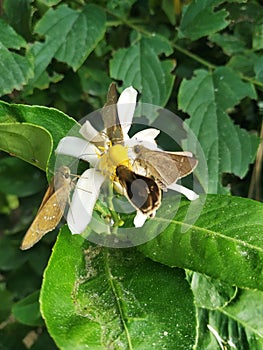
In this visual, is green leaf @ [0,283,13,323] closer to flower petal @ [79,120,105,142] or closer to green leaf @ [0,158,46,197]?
green leaf @ [0,158,46,197]

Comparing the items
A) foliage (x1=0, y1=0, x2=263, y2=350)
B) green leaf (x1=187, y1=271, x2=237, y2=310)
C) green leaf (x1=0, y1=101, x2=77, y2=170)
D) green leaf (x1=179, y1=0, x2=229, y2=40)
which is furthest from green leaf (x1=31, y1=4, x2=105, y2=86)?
green leaf (x1=187, y1=271, x2=237, y2=310)

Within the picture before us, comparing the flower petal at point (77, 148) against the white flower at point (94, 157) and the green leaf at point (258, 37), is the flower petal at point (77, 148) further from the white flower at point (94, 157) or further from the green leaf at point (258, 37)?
the green leaf at point (258, 37)

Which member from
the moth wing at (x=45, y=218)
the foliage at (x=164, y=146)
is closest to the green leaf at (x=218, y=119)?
the foliage at (x=164, y=146)

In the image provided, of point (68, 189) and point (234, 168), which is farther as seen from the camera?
point (234, 168)

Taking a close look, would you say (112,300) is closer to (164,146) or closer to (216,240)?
(216,240)

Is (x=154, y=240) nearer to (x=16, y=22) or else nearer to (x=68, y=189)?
(x=68, y=189)

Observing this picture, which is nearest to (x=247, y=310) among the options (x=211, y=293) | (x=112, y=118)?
(x=211, y=293)

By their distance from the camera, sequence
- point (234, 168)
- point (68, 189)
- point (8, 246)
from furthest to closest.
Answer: point (8, 246), point (234, 168), point (68, 189)

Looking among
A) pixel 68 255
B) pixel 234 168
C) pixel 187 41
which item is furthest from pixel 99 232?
pixel 187 41

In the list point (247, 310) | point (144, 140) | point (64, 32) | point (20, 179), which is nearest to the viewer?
point (144, 140)
